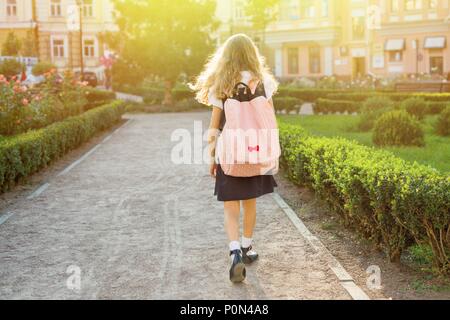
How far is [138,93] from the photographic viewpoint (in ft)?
137

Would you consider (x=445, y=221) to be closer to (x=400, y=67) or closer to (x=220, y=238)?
(x=220, y=238)

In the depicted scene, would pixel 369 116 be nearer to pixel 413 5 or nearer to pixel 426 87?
pixel 426 87

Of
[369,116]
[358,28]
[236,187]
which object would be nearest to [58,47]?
[358,28]

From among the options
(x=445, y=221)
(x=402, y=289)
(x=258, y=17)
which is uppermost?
(x=258, y=17)

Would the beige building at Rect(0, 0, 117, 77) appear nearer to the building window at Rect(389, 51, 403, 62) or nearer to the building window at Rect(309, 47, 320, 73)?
the building window at Rect(309, 47, 320, 73)

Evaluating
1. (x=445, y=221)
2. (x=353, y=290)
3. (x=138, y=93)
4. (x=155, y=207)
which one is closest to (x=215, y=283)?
(x=353, y=290)

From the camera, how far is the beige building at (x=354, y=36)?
45.8m

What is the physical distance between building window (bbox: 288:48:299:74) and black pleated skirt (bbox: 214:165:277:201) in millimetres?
49478

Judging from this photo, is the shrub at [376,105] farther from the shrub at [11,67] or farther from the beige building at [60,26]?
the beige building at [60,26]

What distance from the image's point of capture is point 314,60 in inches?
2103

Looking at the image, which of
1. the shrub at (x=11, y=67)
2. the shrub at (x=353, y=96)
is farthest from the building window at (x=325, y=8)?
the shrub at (x=353, y=96)

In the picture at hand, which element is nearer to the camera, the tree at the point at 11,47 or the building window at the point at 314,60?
the tree at the point at 11,47

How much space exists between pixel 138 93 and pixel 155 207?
3360 centimetres

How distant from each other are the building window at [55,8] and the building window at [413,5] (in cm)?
2490
